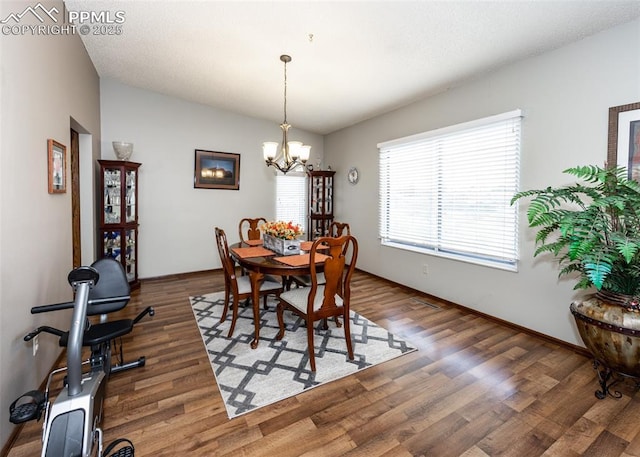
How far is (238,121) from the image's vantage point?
211 inches

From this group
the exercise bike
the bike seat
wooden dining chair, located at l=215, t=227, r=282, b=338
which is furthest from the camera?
wooden dining chair, located at l=215, t=227, r=282, b=338

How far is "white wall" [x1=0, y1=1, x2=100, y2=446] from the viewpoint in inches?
63.1

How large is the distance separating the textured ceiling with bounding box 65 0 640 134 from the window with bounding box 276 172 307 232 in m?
1.82

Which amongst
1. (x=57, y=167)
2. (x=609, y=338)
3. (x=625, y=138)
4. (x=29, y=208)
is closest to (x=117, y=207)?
(x=57, y=167)

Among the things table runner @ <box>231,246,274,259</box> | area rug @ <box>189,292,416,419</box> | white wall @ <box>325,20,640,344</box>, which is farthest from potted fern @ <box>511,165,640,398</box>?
table runner @ <box>231,246,274,259</box>

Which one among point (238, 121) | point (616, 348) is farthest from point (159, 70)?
point (616, 348)

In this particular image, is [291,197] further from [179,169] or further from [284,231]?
[284,231]

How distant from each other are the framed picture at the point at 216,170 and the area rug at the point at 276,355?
2.50 metres

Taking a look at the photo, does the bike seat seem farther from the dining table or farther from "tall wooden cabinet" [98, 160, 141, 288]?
"tall wooden cabinet" [98, 160, 141, 288]

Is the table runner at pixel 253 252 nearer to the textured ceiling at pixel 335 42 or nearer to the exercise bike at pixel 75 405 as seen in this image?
the exercise bike at pixel 75 405

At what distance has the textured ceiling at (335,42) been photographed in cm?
229

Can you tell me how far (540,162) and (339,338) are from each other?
2.54m

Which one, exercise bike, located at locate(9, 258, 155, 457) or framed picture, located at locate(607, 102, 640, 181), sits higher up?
framed picture, located at locate(607, 102, 640, 181)

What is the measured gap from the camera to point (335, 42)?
2.81 metres
